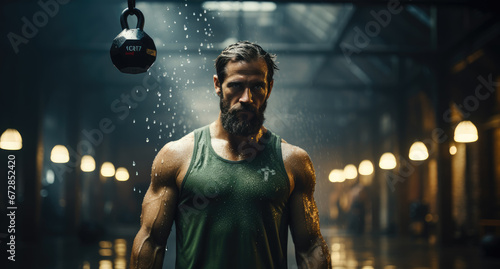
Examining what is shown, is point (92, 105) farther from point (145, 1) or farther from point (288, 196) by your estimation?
point (288, 196)

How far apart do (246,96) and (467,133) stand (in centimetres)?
896

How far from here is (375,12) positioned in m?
15.5

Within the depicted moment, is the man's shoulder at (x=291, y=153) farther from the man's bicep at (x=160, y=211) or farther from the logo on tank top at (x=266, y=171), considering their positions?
the man's bicep at (x=160, y=211)

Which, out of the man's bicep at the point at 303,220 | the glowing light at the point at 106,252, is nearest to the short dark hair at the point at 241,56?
the man's bicep at the point at 303,220

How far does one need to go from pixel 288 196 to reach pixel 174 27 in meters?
13.7

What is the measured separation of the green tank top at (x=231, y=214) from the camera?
6.94 ft

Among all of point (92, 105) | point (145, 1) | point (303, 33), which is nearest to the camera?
point (145, 1)

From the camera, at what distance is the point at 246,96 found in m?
2.17

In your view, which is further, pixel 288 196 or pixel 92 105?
pixel 92 105

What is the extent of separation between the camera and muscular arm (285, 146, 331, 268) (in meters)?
2.25

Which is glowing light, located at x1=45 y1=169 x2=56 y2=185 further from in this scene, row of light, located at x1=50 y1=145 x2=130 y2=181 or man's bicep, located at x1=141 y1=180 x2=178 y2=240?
man's bicep, located at x1=141 y1=180 x2=178 y2=240

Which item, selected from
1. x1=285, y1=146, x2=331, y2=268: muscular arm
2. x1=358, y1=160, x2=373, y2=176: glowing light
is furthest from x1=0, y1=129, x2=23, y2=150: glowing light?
x1=358, y1=160, x2=373, y2=176: glowing light

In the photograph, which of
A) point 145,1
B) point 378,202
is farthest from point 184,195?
point 378,202

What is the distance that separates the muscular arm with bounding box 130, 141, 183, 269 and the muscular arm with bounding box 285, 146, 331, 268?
466 millimetres
